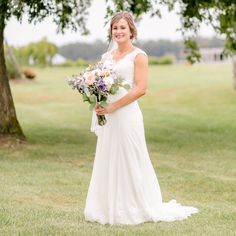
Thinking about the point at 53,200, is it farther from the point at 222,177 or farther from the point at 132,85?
the point at 222,177

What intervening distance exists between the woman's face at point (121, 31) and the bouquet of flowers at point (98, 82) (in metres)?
0.32

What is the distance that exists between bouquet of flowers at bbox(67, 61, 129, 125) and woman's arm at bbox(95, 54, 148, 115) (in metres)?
0.08

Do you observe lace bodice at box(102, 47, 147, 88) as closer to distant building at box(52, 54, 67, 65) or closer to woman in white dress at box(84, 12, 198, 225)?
woman in white dress at box(84, 12, 198, 225)

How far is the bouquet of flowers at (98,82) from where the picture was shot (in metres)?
7.70

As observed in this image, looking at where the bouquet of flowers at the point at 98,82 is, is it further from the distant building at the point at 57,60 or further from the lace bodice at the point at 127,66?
the distant building at the point at 57,60

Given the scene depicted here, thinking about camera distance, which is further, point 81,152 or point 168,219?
point 81,152

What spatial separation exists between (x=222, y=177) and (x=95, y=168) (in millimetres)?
5414

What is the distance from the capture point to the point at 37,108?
109 ft

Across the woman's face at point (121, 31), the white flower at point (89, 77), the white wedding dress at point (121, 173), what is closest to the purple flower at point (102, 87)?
the white flower at point (89, 77)

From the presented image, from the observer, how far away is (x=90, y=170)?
1377 centimetres

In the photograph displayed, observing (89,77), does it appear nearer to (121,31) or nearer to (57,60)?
(121,31)

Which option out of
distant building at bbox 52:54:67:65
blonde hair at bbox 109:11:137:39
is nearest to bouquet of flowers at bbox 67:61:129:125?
blonde hair at bbox 109:11:137:39

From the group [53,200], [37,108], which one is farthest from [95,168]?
[37,108]

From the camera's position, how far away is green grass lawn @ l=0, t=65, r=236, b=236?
812 cm
